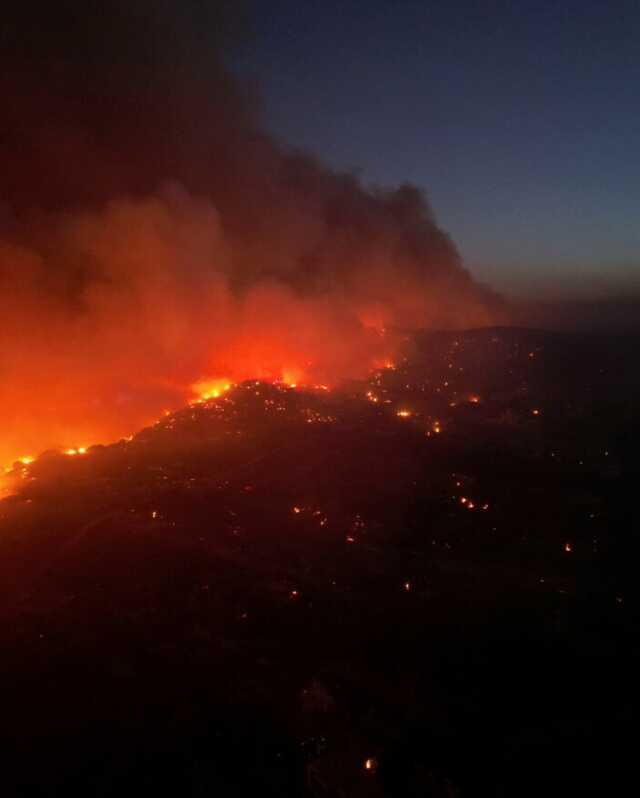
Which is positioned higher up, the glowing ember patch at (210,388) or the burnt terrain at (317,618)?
the glowing ember patch at (210,388)

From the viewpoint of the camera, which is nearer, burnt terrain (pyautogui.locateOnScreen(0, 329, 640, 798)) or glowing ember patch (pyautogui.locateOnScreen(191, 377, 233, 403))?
burnt terrain (pyautogui.locateOnScreen(0, 329, 640, 798))

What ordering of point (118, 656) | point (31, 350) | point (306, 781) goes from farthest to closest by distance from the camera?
point (31, 350)
point (118, 656)
point (306, 781)

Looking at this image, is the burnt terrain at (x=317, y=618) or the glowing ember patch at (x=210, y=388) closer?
the burnt terrain at (x=317, y=618)

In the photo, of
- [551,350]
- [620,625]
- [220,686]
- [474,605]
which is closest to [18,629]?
[220,686]

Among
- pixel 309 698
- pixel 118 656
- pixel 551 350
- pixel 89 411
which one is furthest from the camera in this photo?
pixel 551 350

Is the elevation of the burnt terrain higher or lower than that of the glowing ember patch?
lower

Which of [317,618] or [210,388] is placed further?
[210,388]

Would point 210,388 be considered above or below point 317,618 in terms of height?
above

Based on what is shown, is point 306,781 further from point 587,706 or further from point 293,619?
point 587,706
